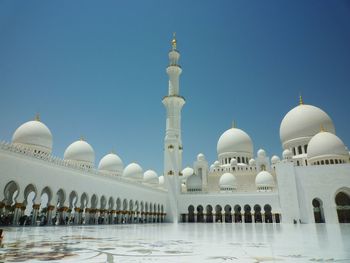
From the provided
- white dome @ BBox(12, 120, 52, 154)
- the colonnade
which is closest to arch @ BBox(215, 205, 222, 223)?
the colonnade

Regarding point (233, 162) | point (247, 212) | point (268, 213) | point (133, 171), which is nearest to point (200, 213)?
point (247, 212)

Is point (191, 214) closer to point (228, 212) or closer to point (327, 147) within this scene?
point (228, 212)

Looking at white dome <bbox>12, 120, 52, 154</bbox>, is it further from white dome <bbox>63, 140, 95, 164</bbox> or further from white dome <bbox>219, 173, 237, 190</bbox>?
white dome <bbox>219, 173, 237, 190</bbox>

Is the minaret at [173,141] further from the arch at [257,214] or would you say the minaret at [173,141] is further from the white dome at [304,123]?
the white dome at [304,123]

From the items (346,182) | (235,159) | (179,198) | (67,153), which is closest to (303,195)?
(346,182)

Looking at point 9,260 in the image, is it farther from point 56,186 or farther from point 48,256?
point 56,186

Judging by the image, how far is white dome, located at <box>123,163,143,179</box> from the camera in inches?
1447

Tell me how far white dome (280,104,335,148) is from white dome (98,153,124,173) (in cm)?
1942

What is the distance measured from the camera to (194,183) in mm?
34781

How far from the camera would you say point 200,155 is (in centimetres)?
3706

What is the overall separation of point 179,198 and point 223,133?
11.1 metres

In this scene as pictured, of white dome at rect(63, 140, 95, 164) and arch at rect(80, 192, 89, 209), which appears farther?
white dome at rect(63, 140, 95, 164)

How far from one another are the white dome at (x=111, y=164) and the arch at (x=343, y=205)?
2324 centimetres

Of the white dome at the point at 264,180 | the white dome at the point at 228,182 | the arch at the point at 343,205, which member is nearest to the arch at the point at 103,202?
the white dome at the point at 228,182
